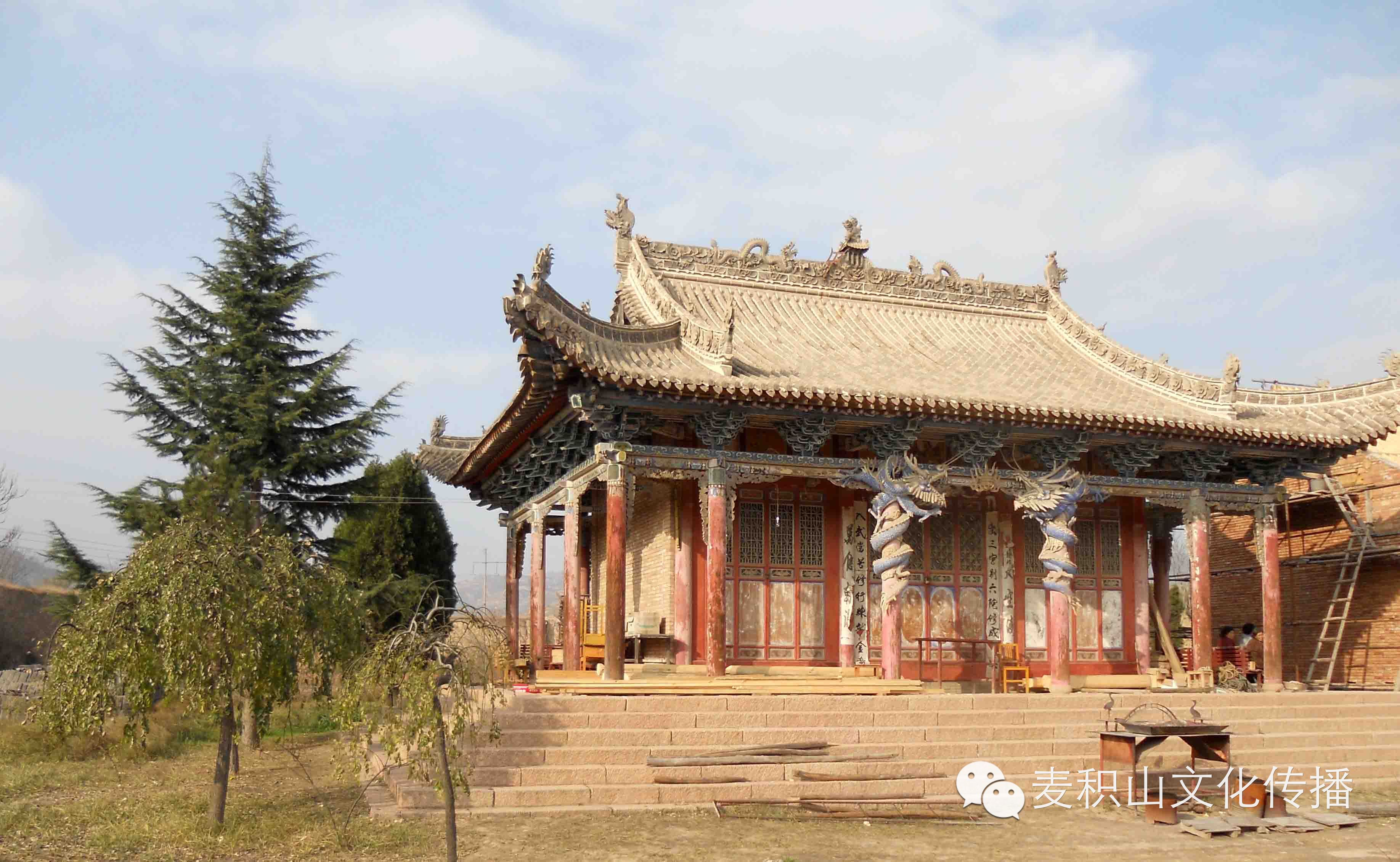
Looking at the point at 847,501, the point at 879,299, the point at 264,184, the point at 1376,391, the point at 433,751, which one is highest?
the point at 264,184

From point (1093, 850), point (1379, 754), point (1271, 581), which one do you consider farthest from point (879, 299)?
point (1093, 850)

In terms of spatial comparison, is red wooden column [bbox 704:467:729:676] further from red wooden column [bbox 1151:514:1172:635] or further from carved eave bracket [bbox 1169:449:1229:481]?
red wooden column [bbox 1151:514:1172:635]

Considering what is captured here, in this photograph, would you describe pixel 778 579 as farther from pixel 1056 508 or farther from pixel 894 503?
pixel 1056 508

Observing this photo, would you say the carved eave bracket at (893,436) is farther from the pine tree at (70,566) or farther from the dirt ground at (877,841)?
the pine tree at (70,566)

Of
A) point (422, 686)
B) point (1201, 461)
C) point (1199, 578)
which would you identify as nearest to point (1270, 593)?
point (1199, 578)

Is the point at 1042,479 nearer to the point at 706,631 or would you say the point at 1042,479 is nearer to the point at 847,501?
the point at 847,501

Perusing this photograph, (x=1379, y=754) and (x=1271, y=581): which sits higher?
(x=1271, y=581)

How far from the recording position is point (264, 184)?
22312 mm

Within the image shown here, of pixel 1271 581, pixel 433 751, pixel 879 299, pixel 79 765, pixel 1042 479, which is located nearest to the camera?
pixel 433 751

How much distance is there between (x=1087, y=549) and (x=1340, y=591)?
5.56 metres

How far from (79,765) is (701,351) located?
29.9 feet

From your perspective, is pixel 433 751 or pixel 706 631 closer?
pixel 433 751

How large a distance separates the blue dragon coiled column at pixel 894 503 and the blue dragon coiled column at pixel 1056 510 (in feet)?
Answer: 4.28

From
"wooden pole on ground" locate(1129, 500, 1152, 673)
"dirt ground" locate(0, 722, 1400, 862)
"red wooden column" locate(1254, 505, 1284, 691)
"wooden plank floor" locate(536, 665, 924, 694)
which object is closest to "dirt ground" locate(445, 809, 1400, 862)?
"dirt ground" locate(0, 722, 1400, 862)
